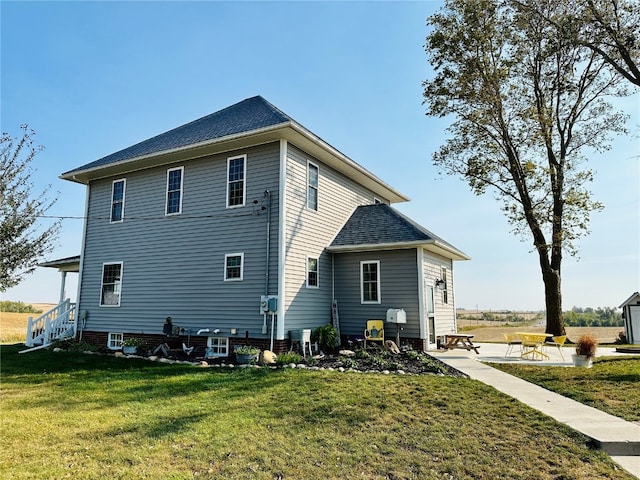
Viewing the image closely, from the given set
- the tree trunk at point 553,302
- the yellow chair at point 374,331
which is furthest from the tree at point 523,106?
the yellow chair at point 374,331

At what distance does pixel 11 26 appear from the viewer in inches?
385

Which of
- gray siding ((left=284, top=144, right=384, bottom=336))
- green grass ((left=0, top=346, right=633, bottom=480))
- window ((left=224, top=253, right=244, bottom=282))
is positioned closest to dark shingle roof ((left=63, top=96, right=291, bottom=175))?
gray siding ((left=284, top=144, right=384, bottom=336))

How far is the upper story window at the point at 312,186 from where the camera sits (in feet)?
41.4

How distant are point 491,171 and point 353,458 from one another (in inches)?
635

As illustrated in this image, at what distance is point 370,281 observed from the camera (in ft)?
43.3

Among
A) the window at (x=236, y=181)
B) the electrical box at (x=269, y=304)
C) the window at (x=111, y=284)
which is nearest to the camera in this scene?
the electrical box at (x=269, y=304)

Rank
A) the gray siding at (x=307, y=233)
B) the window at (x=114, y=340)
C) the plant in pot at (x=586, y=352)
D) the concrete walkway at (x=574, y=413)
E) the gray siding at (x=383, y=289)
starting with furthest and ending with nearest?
1. the window at (x=114, y=340)
2. the gray siding at (x=383, y=289)
3. the gray siding at (x=307, y=233)
4. the plant in pot at (x=586, y=352)
5. the concrete walkway at (x=574, y=413)

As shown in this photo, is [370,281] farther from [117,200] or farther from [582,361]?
[117,200]

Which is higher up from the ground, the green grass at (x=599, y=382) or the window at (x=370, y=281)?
the window at (x=370, y=281)

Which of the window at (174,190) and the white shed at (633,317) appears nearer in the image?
the window at (174,190)

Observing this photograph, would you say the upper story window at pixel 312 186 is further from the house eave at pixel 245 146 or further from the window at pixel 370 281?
the window at pixel 370 281

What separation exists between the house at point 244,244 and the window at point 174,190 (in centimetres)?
3

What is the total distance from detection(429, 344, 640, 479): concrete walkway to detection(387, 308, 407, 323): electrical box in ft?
5.88

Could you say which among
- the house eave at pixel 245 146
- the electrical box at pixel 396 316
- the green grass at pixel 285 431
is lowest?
the green grass at pixel 285 431
